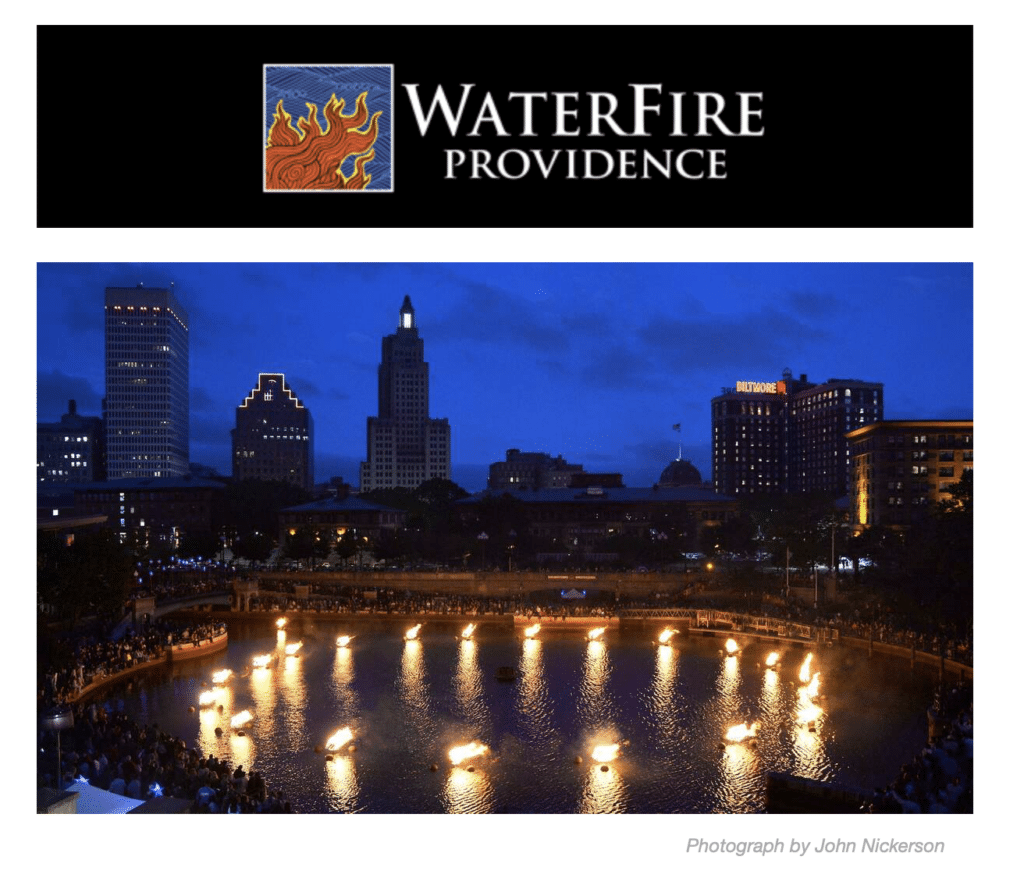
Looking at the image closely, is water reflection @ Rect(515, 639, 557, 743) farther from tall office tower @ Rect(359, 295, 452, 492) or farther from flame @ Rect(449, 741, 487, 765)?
tall office tower @ Rect(359, 295, 452, 492)

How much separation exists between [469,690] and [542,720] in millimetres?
3730

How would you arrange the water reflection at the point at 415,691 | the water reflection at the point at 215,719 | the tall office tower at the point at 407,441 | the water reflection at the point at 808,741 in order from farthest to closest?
the tall office tower at the point at 407,441, the water reflection at the point at 415,691, the water reflection at the point at 215,719, the water reflection at the point at 808,741

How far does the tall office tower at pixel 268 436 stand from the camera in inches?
3273

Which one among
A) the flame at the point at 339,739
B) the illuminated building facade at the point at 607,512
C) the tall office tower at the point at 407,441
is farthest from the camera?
the tall office tower at the point at 407,441

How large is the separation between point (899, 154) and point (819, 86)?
50.0 inches

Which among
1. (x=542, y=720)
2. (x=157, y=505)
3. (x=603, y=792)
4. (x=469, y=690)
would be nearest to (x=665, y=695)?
(x=542, y=720)

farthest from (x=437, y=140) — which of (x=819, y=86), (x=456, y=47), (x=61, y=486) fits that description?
(x=61, y=486)

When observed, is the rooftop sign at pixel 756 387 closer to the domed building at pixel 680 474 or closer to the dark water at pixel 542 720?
the domed building at pixel 680 474

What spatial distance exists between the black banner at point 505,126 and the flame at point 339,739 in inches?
483

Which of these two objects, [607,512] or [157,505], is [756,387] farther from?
[157,505]

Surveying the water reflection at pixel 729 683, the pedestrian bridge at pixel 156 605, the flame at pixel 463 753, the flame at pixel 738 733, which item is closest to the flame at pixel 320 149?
the flame at pixel 463 753

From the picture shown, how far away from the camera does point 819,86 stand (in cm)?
953

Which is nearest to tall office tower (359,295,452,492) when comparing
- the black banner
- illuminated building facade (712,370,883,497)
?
illuminated building facade (712,370,883,497)

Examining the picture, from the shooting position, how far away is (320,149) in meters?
9.66
